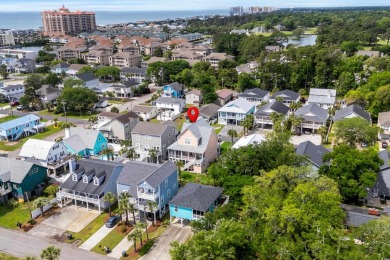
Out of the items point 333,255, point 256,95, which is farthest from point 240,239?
point 256,95

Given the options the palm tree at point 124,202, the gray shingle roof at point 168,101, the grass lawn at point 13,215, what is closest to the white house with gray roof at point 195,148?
the palm tree at point 124,202

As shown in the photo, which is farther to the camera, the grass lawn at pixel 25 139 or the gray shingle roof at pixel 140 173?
the grass lawn at pixel 25 139

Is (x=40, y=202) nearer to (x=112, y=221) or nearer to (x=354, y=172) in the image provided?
(x=112, y=221)

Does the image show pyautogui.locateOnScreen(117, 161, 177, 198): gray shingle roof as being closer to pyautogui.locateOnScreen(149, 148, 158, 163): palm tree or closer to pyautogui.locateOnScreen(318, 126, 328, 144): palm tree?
pyautogui.locateOnScreen(149, 148, 158, 163): palm tree

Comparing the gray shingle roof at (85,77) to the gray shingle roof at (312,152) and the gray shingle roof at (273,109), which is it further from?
the gray shingle roof at (312,152)

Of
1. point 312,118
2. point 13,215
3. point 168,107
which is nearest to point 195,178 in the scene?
point 13,215

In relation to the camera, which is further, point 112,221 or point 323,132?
point 323,132
